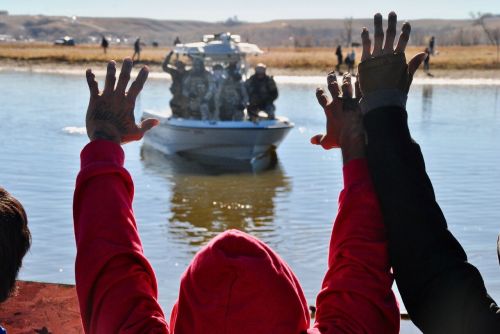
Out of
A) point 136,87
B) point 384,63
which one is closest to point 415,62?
point 384,63

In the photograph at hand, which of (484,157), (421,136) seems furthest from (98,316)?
(421,136)

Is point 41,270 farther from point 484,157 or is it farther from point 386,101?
point 484,157

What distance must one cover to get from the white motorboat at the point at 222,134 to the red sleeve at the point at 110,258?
49.5 ft

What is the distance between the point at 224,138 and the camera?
1773 centimetres

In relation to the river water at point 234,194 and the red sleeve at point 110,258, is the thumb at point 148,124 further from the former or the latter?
the river water at point 234,194

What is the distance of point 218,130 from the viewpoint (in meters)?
17.5

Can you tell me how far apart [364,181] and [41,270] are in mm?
7469

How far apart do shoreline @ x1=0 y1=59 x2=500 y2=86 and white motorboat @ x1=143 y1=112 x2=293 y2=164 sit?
2418 cm

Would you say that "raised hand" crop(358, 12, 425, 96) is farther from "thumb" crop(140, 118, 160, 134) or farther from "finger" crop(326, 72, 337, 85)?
"thumb" crop(140, 118, 160, 134)

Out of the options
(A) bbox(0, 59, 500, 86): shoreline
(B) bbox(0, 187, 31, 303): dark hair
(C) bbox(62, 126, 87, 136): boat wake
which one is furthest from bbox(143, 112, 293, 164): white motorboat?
(A) bbox(0, 59, 500, 86): shoreline

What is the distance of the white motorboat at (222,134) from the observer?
17453 mm

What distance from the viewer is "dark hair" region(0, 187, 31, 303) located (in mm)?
1901

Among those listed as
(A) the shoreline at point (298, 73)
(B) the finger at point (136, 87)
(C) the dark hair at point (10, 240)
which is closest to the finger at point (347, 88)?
(B) the finger at point (136, 87)

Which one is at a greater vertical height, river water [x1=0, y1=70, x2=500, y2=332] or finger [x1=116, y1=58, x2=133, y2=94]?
finger [x1=116, y1=58, x2=133, y2=94]
